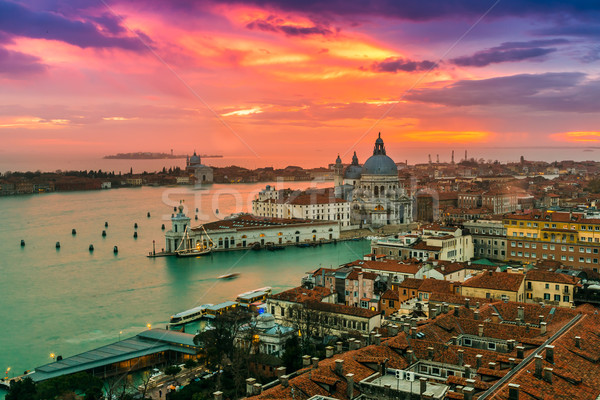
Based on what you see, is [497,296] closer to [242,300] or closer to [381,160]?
[242,300]

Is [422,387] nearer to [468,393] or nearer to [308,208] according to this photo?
[468,393]

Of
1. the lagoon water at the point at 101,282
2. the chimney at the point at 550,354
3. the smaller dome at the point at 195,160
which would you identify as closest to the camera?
the chimney at the point at 550,354

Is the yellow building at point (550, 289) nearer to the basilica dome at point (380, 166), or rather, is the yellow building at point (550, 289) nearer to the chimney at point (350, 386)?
the chimney at point (350, 386)

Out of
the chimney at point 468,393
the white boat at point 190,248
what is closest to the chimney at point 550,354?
the chimney at point 468,393

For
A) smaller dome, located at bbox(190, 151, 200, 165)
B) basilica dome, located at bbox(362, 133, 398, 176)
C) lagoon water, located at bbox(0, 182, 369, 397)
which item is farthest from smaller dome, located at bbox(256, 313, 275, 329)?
smaller dome, located at bbox(190, 151, 200, 165)

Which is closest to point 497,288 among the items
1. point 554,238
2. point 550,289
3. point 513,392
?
point 550,289

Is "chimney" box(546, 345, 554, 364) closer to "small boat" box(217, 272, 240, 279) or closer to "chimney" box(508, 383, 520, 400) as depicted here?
"chimney" box(508, 383, 520, 400)
